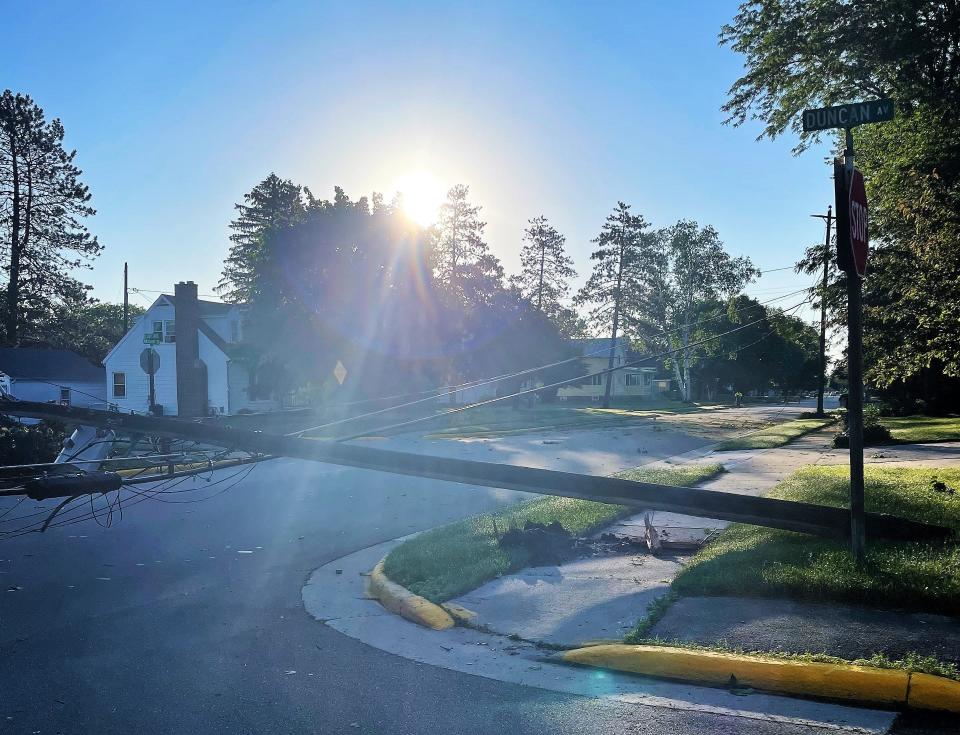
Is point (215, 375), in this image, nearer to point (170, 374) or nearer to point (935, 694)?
point (170, 374)

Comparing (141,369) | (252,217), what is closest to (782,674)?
(141,369)

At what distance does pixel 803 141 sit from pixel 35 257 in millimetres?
49211

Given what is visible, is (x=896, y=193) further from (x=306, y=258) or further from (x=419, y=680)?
(x=306, y=258)

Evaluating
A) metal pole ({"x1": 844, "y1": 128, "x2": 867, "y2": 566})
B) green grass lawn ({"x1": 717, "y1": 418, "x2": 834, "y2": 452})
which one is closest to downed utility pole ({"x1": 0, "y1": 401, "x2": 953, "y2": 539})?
metal pole ({"x1": 844, "y1": 128, "x2": 867, "y2": 566})

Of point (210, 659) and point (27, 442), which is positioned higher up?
point (27, 442)

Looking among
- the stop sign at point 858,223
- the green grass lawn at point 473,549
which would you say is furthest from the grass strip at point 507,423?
the stop sign at point 858,223

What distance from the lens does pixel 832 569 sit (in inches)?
276

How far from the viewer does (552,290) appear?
7656 centimetres

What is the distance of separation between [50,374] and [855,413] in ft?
166

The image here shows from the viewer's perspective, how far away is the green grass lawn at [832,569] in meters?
6.36

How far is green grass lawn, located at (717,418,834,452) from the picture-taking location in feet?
80.0

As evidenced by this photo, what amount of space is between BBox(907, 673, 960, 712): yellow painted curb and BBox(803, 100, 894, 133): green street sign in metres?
4.49

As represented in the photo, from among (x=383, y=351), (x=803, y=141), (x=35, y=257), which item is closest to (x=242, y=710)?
(x=803, y=141)

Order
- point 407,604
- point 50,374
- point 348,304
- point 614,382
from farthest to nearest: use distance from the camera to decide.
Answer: point 614,382, point 50,374, point 348,304, point 407,604
